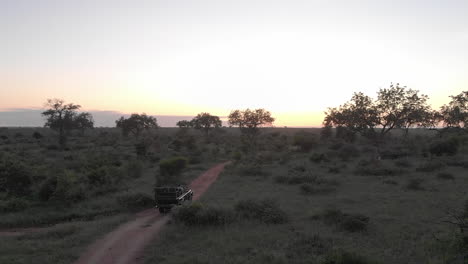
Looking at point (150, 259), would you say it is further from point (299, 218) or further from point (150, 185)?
point (150, 185)

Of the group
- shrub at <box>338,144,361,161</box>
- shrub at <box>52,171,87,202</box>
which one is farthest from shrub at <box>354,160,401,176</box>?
shrub at <box>52,171,87,202</box>

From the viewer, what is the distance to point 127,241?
36.4 ft

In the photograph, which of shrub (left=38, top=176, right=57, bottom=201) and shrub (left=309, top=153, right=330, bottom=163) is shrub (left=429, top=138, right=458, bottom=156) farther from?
shrub (left=38, top=176, right=57, bottom=201)

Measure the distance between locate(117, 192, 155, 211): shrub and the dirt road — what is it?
0.80 meters

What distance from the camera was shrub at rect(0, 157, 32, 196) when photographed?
1777cm

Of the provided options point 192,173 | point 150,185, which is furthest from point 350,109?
point 150,185

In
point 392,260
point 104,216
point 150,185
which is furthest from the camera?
point 150,185

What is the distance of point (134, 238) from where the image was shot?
11422 millimetres

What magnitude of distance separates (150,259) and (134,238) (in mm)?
2161

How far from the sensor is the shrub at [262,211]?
12.9 meters

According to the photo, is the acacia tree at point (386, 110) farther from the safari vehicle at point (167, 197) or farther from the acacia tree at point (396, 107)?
the safari vehicle at point (167, 197)

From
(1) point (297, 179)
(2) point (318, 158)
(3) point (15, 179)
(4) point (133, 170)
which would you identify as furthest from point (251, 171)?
(3) point (15, 179)

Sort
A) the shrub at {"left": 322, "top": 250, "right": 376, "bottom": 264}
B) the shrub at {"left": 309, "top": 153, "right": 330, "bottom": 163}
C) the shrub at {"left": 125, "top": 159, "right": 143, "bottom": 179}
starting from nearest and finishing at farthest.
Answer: the shrub at {"left": 322, "top": 250, "right": 376, "bottom": 264}, the shrub at {"left": 125, "top": 159, "right": 143, "bottom": 179}, the shrub at {"left": 309, "top": 153, "right": 330, "bottom": 163}

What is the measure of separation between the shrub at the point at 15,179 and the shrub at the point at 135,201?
5.43 m
